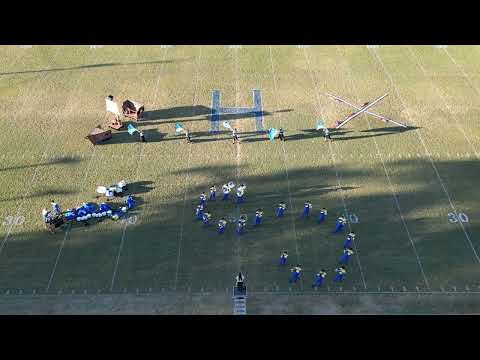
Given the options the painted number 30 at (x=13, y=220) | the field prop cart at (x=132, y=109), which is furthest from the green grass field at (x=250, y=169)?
the field prop cart at (x=132, y=109)

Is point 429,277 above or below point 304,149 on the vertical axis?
below

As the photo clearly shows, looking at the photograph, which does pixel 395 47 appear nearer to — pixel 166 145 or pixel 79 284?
pixel 166 145

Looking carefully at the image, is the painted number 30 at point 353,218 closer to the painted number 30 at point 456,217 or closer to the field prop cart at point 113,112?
the painted number 30 at point 456,217

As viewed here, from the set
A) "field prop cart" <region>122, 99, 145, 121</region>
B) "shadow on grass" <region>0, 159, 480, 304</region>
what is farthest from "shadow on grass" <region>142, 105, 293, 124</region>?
"shadow on grass" <region>0, 159, 480, 304</region>

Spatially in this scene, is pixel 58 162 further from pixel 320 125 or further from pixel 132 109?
pixel 320 125

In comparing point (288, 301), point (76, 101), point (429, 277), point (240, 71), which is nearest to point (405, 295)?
point (429, 277)

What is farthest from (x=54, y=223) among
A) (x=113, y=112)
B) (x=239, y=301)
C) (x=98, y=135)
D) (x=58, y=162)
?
(x=239, y=301)
